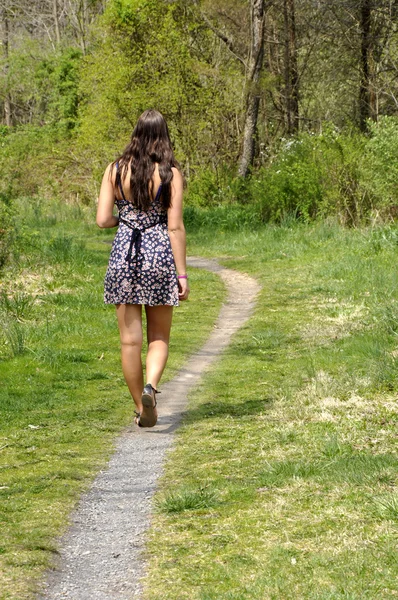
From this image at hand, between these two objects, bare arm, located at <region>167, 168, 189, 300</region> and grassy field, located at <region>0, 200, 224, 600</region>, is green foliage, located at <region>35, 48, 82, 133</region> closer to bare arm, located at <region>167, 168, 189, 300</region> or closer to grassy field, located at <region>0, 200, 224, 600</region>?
grassy field, located at <region>0, 200, 224, 600</region>

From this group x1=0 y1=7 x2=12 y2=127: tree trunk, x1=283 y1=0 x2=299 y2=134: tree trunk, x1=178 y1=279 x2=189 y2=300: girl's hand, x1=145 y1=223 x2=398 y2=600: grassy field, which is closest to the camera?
x1=145 y1=223 x2=398 y2=600: grassy field

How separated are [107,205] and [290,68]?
25.1 meters

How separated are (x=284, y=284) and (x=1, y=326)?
17.4 ft

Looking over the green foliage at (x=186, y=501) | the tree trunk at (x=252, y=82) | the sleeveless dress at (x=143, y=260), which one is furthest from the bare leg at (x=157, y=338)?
the tree trunk at (x=252, y=82)

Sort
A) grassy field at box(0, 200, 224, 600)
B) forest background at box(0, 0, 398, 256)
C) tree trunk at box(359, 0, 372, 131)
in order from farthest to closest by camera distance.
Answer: tree trunk at box(359, 0, 372, 131), forest background at box(0, 0, 398, 256), grassy field at box(0, 200, 224, 600)

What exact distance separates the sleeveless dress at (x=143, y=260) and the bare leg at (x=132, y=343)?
0.12m

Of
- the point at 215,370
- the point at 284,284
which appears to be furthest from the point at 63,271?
the point at 215,370

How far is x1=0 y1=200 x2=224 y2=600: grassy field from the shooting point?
473cm

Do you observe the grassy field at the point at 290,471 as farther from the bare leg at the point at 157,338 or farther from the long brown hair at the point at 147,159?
the long brown hair at the point at 147,159

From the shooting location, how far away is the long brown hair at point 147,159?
632cm

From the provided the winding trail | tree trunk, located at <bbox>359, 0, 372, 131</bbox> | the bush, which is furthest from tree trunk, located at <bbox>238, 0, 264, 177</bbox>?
the winding trail

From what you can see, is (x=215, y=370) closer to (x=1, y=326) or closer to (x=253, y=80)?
(x=1, y=326)

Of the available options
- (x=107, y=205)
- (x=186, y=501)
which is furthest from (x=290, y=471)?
(x=107, y=205)

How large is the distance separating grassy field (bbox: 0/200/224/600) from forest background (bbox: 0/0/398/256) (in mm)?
1497
